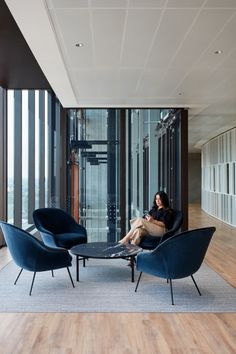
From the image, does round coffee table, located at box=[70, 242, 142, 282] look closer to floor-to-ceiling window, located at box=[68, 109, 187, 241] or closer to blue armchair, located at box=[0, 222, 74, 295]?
blue armchair, located at box=[0, 222, 74, 295]

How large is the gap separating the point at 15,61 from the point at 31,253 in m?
2.72

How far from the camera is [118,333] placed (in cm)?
293

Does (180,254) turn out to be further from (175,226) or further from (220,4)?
(220,4)

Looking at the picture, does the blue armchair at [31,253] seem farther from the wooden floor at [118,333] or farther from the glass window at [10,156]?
the glass window at [10,156]

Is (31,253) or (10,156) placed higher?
(10,156)

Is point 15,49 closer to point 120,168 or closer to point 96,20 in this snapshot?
point 96,20

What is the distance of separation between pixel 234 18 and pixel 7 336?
340 centimetres

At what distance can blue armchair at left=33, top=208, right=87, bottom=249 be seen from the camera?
205 inches

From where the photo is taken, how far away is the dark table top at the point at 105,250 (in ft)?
14.3

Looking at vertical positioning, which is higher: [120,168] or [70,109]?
[70,109]

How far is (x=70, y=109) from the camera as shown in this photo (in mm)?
7238

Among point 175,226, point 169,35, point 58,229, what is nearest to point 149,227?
point 175,226

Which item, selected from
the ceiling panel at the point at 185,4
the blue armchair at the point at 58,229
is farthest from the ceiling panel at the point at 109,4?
the blue armchair at the point at 58,229

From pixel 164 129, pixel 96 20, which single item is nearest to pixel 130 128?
pixel 164 129
